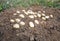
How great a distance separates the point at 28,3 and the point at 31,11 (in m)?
0.43

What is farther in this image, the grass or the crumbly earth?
the grass

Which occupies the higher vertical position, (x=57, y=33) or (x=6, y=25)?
(x=6, y=25)

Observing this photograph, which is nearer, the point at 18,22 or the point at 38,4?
the point at 18,22

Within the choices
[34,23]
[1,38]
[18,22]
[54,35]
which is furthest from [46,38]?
[1,38]

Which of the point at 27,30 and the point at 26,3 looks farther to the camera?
the point at 26,3

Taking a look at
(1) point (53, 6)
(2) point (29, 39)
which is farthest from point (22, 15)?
(1) point (53, 6)

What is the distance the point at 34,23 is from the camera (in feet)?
10.9

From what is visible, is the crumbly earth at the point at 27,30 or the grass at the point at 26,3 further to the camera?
the grass at the point at 26,3

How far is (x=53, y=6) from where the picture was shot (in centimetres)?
425

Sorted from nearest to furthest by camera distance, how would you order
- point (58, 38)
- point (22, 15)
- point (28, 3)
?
1. point (58, 38)
2. point (22, 15)
3. point (28, 3)

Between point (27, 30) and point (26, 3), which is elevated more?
point (26, 3)

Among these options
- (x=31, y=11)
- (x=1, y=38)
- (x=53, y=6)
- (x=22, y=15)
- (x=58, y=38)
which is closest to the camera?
(x=1, y=38)

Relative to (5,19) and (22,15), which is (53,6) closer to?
(22,15)

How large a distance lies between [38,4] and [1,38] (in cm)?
153
